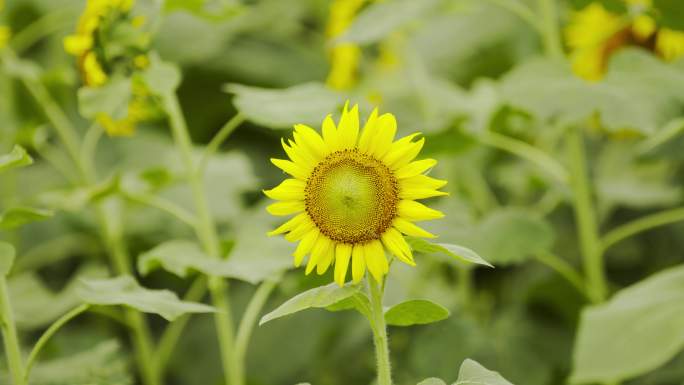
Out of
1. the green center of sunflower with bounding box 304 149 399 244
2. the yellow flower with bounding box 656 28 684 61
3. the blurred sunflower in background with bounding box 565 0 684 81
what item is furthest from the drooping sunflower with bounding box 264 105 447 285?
the yellow flower with bounding box 656 28 684 61

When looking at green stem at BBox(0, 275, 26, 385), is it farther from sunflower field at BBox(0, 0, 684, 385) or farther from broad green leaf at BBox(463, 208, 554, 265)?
broad green leaf at BBox(463, 208, 554, 265)

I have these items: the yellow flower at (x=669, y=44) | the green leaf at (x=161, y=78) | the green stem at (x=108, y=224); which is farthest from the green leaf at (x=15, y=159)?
the yellow flower at (x=669, y=44)

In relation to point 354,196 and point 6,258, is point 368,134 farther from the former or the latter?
point 6,258

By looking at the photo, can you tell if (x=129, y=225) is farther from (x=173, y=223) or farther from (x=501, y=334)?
(x=501, y=334)

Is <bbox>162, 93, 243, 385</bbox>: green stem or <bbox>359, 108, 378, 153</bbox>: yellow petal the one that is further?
<bbox>162, 93, 243, 385</bbox>: green stem

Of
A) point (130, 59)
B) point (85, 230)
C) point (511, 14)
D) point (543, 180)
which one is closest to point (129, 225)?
point (85, 230)
